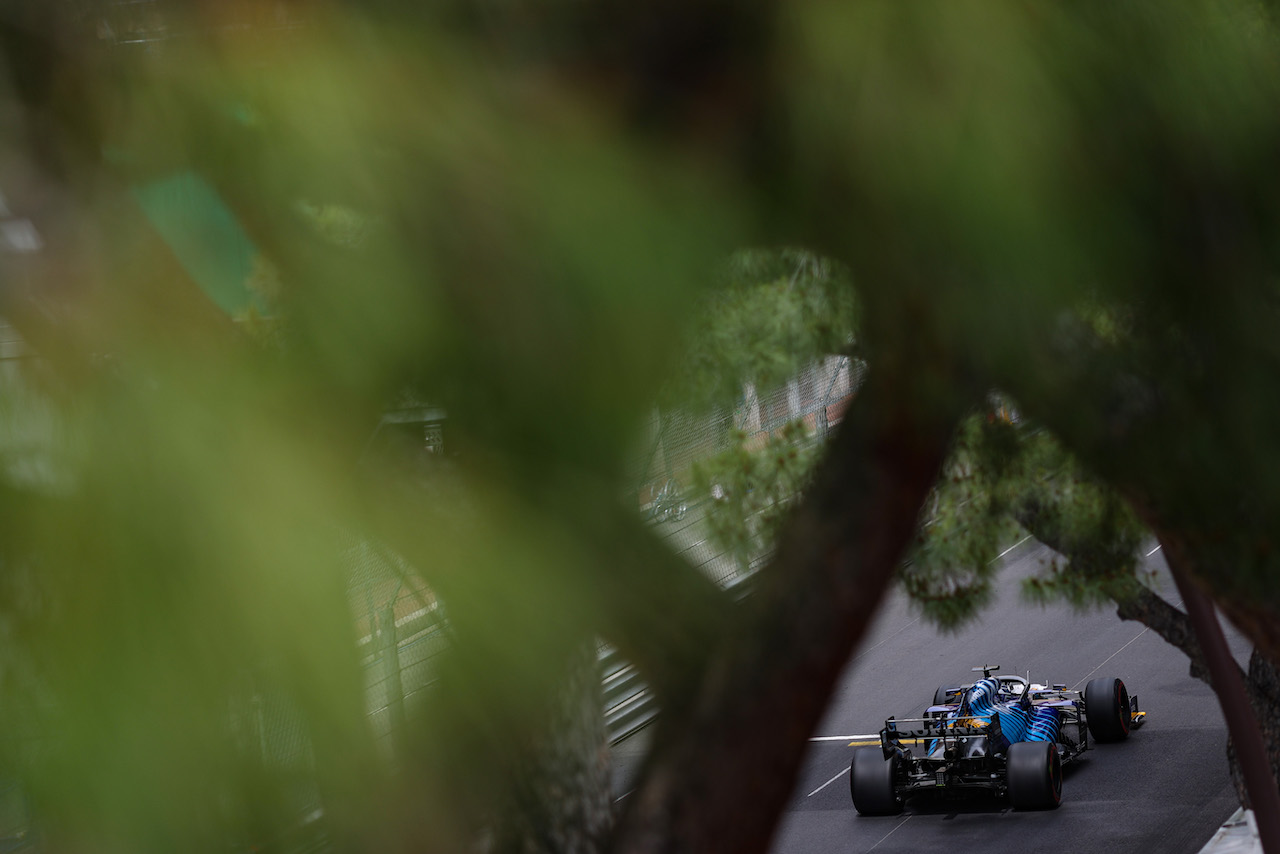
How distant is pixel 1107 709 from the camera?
28.7 ft

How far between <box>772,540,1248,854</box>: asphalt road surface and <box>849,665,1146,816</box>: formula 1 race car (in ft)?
0.53

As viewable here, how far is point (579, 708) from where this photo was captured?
4.13ft

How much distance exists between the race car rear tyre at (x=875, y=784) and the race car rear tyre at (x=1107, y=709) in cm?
167

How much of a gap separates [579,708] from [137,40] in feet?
2.41

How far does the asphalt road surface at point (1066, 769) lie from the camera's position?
7.40 metres

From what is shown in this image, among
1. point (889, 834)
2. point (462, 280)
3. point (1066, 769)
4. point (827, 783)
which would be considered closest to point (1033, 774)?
point (889, 834)

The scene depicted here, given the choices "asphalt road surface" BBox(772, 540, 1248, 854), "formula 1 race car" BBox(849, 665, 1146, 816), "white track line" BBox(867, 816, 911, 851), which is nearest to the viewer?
"asphalt road surface" BBox(772, 540, 1248, 854)

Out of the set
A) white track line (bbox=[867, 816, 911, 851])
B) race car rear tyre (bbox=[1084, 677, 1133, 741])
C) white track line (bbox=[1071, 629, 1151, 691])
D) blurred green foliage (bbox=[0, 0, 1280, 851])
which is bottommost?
white track line (bbox=[867, 816, 911, 851])

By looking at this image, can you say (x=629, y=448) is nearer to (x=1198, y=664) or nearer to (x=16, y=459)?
(x=16, y=459)

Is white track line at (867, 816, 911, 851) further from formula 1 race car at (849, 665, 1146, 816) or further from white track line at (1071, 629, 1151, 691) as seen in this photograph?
white track line at (1071, 629, 1151, 691)

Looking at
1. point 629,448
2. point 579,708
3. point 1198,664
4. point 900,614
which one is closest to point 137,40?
point 629,448

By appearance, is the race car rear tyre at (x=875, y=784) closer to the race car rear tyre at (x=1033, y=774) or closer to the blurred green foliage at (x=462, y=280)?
the race car rear tyre at (x=1033, y=774)

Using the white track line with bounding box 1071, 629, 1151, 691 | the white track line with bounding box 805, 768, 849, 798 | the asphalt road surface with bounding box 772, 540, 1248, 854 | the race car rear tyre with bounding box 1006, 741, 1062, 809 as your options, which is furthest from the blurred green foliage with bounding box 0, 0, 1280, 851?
the white track line with bounding box 1071, 629, 1151, 691

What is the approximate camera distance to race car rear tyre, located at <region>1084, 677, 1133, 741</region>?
868 centimetres
